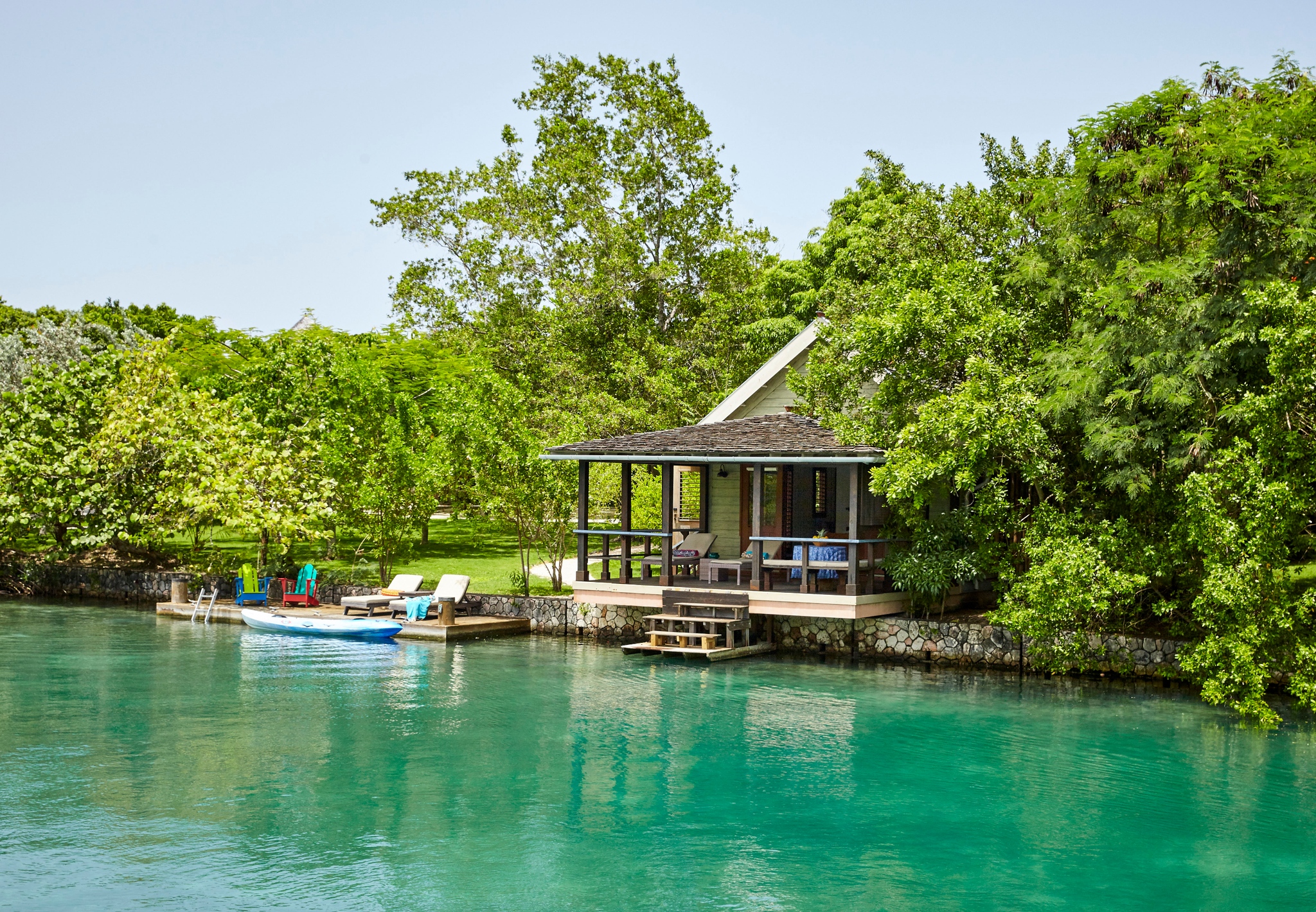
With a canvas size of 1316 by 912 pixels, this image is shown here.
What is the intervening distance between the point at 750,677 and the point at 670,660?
8.28 feet

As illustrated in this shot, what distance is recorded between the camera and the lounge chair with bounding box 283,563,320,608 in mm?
30719

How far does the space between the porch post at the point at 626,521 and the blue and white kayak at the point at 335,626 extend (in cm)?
519

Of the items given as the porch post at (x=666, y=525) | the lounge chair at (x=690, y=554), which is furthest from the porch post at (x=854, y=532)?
the lounge chair at (x=690, y=554)

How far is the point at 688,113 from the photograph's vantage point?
162 feet

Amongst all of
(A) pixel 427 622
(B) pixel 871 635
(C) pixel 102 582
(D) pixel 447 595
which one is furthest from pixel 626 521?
(C) pixel 102 582

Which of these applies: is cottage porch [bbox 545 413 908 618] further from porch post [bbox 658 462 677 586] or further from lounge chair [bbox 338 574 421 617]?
lounge chair [bbox 338 574 421 617]

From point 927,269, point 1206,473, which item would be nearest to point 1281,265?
point 1206,473

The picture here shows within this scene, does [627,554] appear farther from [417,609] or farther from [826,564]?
[417,609]

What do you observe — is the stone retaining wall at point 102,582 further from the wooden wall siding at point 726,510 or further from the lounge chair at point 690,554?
the wooden wall siding at point 726,510

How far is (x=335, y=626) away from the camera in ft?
91.3

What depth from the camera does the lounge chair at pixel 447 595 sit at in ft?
92.8

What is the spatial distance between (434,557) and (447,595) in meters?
12.4

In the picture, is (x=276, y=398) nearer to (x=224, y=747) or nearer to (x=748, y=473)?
(x=748, y=473)

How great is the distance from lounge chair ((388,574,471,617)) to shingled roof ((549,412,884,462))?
4.03 meters
